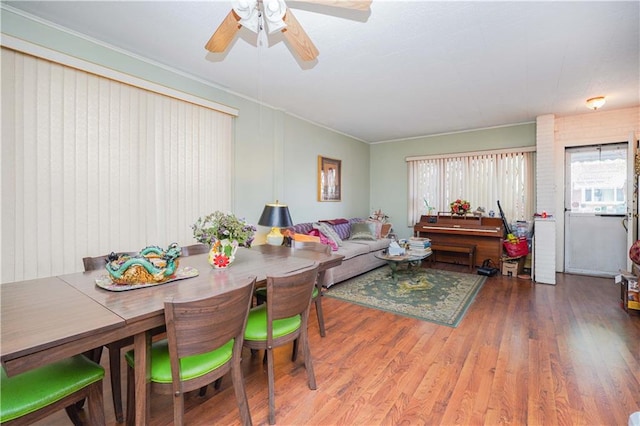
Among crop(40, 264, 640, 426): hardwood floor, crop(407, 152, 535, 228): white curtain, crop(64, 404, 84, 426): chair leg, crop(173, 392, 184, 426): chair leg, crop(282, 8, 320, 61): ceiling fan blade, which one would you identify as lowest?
crop(40, 264, 640, 426): hardwood floor

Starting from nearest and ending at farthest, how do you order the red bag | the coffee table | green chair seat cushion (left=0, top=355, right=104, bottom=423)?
1. green chair seat cushion (left=0, top=355, right=104, bottom=423)
2. the coffee table
3. the red bag

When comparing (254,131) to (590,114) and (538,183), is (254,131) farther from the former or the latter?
(590,114)

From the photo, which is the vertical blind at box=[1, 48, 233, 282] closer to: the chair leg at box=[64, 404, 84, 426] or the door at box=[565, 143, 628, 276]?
the chair leg at box=[64, 404, 84, 426]

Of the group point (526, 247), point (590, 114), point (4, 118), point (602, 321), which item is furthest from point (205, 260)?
point (590, 114)

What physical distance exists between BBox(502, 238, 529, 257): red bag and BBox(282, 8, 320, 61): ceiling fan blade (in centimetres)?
441

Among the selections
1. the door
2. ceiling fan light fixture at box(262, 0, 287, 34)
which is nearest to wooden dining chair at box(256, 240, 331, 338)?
ceiling fan light fixture at box(262, 0, 287, 34)

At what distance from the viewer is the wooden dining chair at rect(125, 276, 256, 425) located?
1.21 meters

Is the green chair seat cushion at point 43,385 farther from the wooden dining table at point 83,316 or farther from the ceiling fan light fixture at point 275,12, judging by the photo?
the ceiling fan light fixture at point 275,12

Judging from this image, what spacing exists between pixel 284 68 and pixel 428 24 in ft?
4.76

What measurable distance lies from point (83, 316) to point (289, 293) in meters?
0.91

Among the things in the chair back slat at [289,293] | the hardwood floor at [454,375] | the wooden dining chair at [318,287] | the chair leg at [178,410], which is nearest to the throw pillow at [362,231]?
the hardwood floor at [454,375]

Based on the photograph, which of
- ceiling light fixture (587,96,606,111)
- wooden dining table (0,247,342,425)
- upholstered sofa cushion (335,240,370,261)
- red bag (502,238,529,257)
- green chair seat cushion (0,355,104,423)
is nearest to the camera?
wooden dining table (0,247,342,425)

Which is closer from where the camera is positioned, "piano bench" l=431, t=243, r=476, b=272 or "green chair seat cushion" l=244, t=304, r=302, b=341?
"green chair seat cushion" l=244, t=304, r=302, b=341

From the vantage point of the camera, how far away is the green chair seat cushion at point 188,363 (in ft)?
4.33
